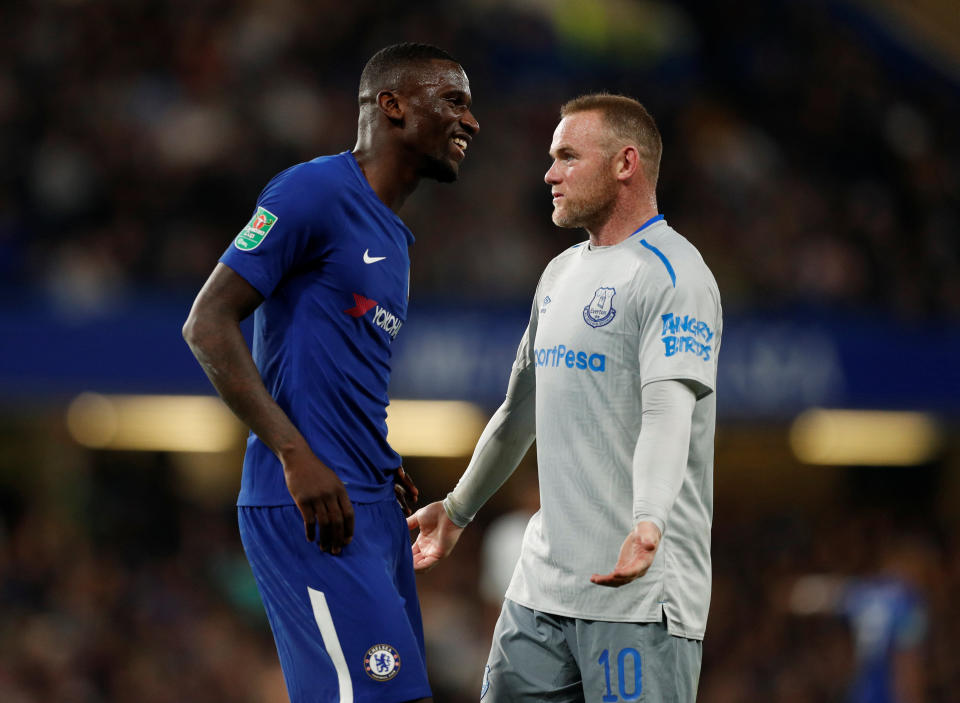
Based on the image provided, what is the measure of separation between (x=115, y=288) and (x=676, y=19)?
8.73m

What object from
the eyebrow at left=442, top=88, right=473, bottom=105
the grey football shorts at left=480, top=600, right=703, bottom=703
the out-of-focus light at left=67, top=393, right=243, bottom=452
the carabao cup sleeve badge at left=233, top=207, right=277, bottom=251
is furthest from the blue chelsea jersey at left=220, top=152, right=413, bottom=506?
the out-of-focus light at left=67, top=393, right=243, bottom=452

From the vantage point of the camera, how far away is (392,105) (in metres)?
3.70

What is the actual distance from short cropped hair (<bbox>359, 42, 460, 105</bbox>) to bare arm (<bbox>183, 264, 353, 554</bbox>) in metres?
0.77

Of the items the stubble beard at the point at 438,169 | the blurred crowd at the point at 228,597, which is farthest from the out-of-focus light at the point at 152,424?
the stubble beard at the point at 438,169

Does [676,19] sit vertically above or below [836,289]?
above

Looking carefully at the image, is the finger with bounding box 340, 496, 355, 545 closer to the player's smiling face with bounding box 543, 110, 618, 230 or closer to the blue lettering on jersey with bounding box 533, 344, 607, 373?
the blue lettering on jersey with bounding box 533, 344, 607, 373

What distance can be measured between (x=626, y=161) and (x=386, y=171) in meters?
0.69

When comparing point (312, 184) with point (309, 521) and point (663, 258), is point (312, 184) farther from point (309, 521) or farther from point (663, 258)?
point (663, 258)

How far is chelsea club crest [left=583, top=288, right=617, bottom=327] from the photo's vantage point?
362 centimetres

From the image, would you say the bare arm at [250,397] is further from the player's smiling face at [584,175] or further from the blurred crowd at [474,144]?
the blurred crowd at [474,144]

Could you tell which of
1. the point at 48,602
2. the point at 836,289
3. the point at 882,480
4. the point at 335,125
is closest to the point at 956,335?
the point at 836,289

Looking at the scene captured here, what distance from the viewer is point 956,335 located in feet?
36.9

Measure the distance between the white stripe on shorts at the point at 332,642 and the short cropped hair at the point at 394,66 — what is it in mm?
1411

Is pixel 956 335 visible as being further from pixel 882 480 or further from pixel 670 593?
pixel 670 593
